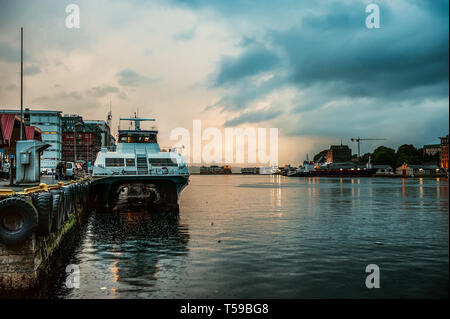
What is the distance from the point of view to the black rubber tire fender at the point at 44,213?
1337 centimetres

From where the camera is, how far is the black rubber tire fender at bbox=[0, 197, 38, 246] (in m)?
12.3

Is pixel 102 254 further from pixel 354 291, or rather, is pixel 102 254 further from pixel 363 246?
pixel 363 246

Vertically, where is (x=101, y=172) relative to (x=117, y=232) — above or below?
above

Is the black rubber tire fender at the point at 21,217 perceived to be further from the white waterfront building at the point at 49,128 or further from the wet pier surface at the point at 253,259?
the white waterfront building at the point at 49,128

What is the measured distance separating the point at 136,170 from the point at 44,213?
74.2ft

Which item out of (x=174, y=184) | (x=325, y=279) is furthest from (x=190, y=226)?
(x=325, y=279)

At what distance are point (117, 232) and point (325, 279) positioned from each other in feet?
50.0

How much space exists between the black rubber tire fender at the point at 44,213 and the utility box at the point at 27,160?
565 inches

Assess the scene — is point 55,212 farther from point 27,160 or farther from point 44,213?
point 27,160

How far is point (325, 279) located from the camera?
14.2 meters

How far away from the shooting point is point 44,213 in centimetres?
1366

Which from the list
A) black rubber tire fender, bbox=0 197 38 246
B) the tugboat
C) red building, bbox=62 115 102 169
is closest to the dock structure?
black rubber tire fender, bbox=0 197 38 246

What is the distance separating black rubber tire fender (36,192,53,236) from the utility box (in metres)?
14.4
